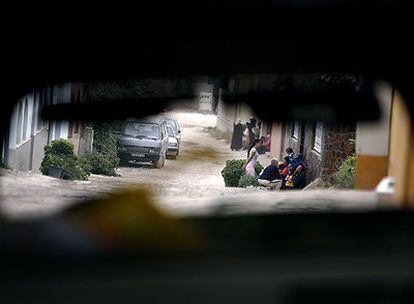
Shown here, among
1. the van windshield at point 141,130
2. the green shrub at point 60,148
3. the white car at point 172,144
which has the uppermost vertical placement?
the van windshield at point 141,130

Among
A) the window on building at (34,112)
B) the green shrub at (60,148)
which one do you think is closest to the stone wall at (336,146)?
the green shrub at (60,148)

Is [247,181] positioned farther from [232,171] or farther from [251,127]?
[251,127]

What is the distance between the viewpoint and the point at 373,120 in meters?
2.31

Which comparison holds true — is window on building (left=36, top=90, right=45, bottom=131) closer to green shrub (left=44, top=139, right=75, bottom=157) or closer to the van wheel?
green shrub (left=44, top=139, right=75, bottom=157)

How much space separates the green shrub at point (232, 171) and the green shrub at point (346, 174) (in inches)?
9.8

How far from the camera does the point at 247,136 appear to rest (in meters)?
2.22

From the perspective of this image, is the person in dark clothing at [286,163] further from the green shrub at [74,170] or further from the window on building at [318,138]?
the green shrub at [74,170]

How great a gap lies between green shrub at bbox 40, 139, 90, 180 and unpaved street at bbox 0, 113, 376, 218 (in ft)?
0.08

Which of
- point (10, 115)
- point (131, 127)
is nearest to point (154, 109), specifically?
point (131, 127)

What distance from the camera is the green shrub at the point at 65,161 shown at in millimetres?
2178

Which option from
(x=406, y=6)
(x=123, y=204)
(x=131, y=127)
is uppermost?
(x=406, y=6)

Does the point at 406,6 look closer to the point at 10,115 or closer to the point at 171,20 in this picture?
the point at 171,20

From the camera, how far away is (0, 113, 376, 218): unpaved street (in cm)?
212

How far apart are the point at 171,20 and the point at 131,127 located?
35 centimetres
